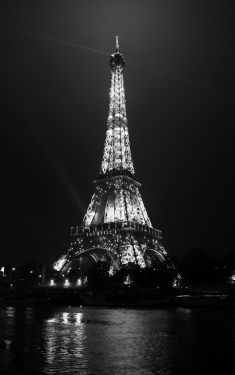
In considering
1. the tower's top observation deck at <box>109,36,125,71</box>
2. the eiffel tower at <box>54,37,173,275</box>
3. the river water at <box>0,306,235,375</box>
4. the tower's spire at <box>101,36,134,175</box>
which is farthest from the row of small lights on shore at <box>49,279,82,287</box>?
the river water at <box>0,306,235,375</box>

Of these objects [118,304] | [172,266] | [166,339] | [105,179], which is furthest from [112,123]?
[166,339]

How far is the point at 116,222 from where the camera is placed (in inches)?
2749

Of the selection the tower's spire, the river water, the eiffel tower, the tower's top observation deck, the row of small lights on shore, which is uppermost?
the tower's top observation deck

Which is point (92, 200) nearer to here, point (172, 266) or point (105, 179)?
point (105, 179)

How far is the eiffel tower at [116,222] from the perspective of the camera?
6869 centimetres

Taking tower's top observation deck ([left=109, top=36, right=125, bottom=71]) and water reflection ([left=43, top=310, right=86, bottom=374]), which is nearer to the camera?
water reflection ([left=43, top=310, right=86, bottom=374])

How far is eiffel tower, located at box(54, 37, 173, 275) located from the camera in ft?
225

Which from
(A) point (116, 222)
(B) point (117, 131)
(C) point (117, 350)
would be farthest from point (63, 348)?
(B) point (117, 131)

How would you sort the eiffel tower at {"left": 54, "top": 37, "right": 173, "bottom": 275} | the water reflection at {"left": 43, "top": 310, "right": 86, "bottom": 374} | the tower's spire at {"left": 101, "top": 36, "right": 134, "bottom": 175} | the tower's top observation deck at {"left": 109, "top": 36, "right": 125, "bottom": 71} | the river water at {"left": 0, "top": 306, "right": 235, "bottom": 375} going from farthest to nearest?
the tower's top observation deck at {"left": 109, "top": 36, "right": 125, "bottom": 71} < the tower's spire at {"left": 101, "top": 36, "right": 134, "bottom": 175} < the eiffel tower at {"left": 54, "top": 37, "right": 173, "bottom": 275} < the water reflection at {"left": 43, "top": 310, "right": 86, "bottom": 374} < the river water at {"left": 0, "top": 306, "right": 235, "bottom": 375}

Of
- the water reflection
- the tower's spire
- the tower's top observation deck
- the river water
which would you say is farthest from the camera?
the tower's top observation deck

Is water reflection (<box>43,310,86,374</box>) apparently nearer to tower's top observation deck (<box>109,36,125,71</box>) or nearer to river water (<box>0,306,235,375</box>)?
river water (<box>0,306,235,375</box>)

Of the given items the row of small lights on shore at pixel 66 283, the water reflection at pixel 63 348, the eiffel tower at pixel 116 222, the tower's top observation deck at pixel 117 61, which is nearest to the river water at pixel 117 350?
the water reflection at pixel 63 348

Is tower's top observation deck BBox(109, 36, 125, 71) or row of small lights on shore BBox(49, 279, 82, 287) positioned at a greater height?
tower's top observation deck BBox(109, 36, 125, 71)

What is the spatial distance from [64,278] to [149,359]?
58.6 m
